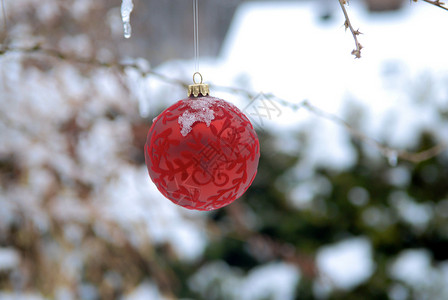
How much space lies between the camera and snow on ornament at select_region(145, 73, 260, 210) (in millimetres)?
480

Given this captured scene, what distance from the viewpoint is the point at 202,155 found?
479 millimetres

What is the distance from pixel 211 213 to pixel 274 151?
455mm

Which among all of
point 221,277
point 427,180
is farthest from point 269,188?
point 427,180

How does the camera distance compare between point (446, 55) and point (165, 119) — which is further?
point (446, 55)

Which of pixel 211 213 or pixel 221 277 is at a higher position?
pixel 211 213

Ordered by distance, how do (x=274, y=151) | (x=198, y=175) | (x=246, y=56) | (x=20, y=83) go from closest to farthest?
1. (x=198, y=175)
2. (x=20, y=83)
3. (x=274, y=151)
4. (x=246, y=56)

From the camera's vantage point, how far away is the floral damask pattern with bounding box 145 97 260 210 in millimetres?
480

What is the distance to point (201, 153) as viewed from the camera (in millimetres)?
478

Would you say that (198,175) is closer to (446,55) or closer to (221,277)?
(221,277)

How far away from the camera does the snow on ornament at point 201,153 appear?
18.9 inches

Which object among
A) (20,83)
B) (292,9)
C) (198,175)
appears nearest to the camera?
(198,175)

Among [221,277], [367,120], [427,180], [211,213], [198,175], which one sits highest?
[198,175]

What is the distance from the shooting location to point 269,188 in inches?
78.7

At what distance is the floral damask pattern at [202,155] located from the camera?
0.48 metres
